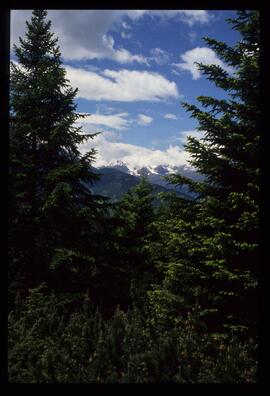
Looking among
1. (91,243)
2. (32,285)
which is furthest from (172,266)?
(32,285)

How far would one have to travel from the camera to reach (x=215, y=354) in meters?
4.66

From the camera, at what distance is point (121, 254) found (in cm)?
1470

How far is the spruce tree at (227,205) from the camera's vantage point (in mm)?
8805

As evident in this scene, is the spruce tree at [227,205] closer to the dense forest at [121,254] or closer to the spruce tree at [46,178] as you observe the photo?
the dense forest at [121,254]

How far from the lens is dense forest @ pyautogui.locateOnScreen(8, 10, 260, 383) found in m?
4.28

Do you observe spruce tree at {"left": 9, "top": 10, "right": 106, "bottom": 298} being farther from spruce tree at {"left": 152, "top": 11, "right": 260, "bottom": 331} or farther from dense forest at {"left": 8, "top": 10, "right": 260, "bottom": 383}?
spruce tree at {"left": 152, "top": 11, "right": 260, "bottom": 331}

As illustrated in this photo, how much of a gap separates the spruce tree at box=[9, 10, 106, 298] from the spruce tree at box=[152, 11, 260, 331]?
4131 mm

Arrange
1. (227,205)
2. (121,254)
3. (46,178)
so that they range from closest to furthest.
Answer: (227,205), (46,178), (121,254)

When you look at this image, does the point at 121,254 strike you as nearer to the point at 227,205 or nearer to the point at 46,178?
the point at 46,178

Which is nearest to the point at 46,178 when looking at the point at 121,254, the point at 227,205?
the point at 121,254

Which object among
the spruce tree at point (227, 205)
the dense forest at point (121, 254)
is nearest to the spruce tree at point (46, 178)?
the dense forest at point (121, 254)

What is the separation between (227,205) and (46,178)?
22.0ft

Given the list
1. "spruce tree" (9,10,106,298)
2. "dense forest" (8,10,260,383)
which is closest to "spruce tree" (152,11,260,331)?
"dense forest" (8,10,260,383)

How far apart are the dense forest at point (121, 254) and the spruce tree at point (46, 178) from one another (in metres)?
0.04
